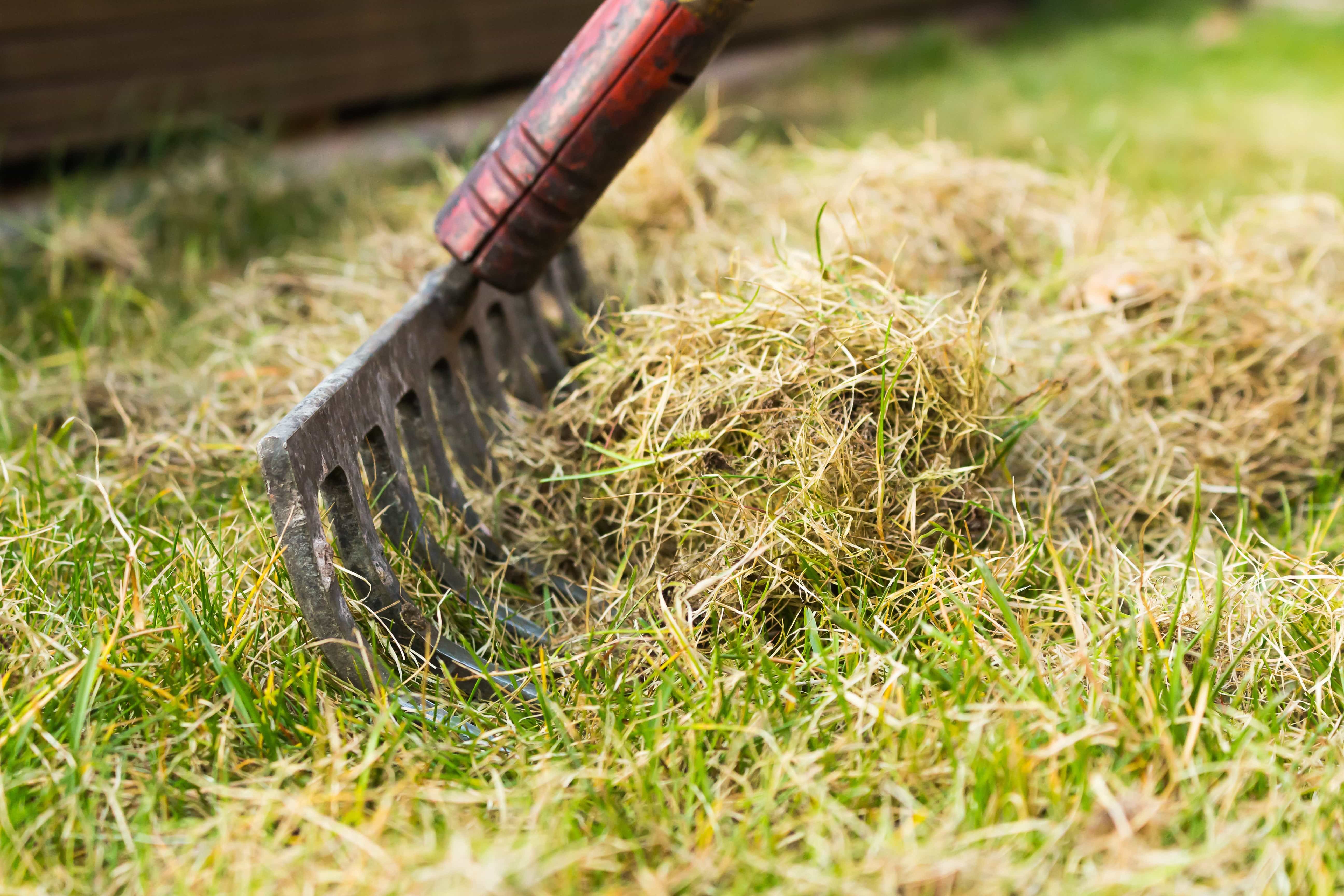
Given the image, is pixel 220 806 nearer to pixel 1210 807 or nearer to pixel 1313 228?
pixel 1210 807

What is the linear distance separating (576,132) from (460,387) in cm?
53

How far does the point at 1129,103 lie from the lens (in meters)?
5.64

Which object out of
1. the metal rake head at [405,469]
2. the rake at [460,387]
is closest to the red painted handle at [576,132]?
the rake at [460,387]

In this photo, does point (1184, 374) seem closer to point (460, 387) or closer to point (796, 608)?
point (796, 608)

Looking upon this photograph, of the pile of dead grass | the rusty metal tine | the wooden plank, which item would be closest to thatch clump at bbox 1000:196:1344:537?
the pile of dead grass

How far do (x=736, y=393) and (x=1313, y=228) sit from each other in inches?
79.7

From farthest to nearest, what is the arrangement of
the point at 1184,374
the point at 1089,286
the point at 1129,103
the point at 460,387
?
the point at 1129,103 < the point at 1089,286 < the point at 1184,374 < the point at 460,387

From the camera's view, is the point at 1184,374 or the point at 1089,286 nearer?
the point at 1184,374

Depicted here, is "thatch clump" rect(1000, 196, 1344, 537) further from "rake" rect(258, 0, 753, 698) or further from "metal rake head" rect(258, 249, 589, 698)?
"metal rake head" rect(258, 249, 589, 698)

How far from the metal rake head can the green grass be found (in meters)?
1.44

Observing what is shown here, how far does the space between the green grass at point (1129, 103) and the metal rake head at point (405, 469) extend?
144 cm

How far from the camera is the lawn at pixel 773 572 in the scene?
3.84ft

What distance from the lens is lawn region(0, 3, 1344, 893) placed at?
1171 millimetres

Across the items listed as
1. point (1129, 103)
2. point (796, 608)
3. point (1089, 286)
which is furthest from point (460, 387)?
point (1129, 103)
